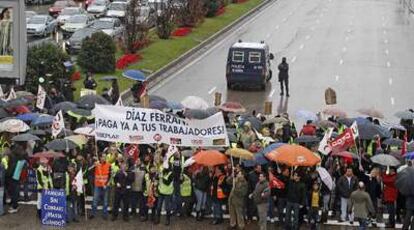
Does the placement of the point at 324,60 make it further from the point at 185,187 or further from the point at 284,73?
the point at 185,187

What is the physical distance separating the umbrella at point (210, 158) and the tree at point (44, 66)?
13.8 metres

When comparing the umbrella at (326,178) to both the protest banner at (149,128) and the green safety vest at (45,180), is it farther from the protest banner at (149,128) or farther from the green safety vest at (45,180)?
the green safety vest at (45,180)

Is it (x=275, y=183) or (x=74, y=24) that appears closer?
(x=275, y=183)

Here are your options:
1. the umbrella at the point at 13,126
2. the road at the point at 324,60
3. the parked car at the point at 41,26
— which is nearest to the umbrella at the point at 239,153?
the umbrella at the point at 13,126

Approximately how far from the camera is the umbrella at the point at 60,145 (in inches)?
766

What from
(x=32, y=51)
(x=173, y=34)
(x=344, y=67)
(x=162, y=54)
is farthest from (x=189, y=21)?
(x=32, y=51)

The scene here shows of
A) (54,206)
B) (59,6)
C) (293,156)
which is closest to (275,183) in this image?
(293,156)

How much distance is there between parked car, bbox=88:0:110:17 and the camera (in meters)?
57.1

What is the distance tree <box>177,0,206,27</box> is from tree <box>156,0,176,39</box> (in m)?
2.34

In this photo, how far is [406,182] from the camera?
17797mm

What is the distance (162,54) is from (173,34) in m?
6.05

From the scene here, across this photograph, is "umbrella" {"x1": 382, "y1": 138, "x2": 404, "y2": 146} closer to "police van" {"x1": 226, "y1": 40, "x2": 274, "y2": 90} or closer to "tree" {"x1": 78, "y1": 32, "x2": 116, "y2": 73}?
"police van" {"x1": 226, "y1": 40, "x2": 274, "y2": 90}

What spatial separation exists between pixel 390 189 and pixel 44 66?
16365 millimetres

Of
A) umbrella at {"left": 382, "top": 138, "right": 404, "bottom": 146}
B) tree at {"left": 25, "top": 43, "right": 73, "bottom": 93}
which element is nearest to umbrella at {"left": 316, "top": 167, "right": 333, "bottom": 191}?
umbrella at {"left": 382, "top": 138, "right": 404, "bottom": 146}
